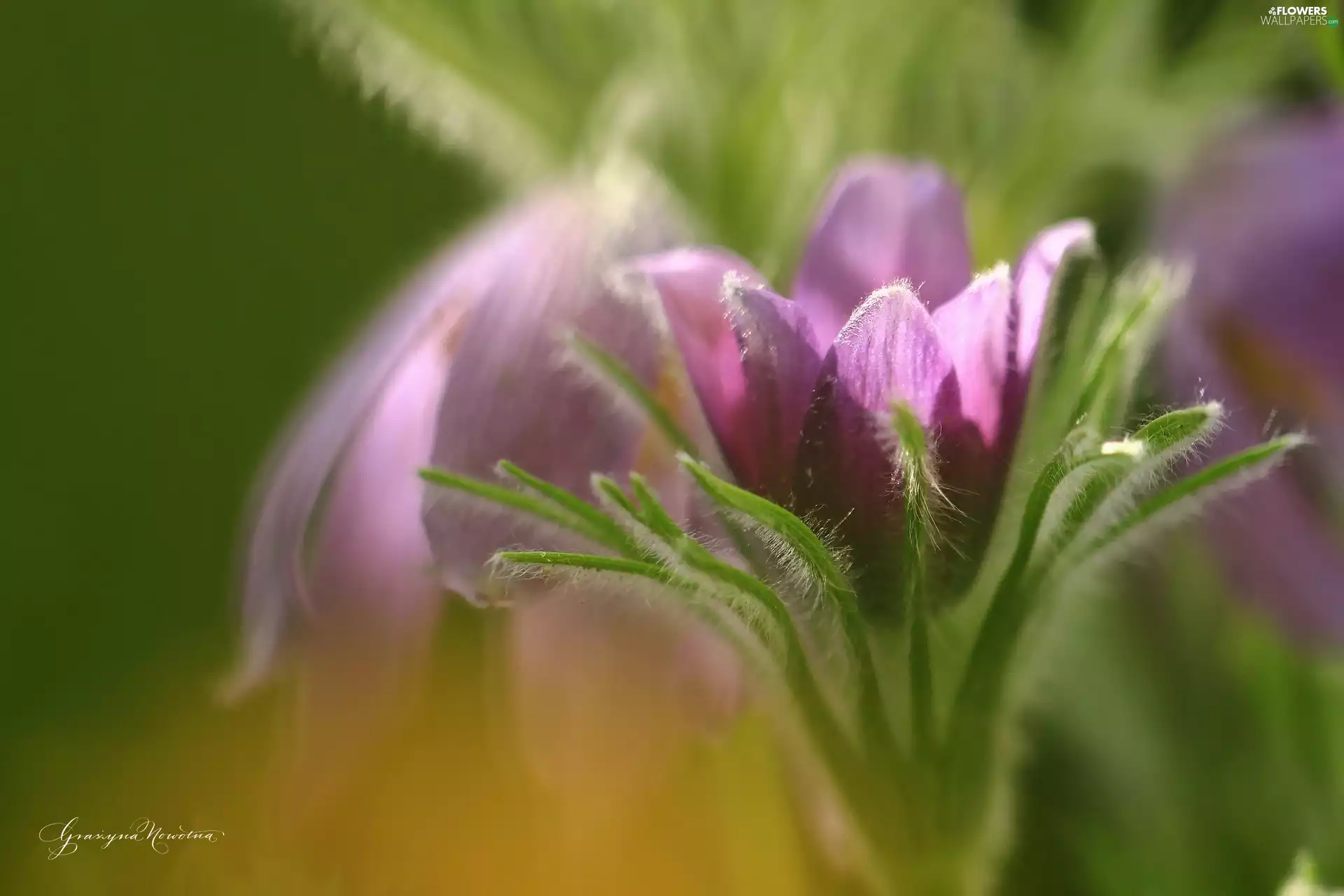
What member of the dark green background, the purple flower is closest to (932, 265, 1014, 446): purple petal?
the purple flower

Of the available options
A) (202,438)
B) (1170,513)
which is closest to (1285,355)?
(1170,513)

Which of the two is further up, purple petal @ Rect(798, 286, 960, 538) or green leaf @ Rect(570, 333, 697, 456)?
purple petal @ Rect(798, 286, 960, 538)

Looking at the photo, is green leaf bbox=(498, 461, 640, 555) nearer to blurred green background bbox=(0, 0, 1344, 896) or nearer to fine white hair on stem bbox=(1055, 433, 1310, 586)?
fine white hair on stem bbox=(1055, 433, 1310, 586)

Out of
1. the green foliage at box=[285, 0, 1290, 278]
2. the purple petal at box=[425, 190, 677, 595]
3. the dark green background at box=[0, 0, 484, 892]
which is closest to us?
the purple petal at box=[425, 190, 677, 595]

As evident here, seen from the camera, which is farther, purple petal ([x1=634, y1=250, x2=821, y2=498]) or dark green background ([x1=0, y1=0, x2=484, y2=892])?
dark green background ([x1=0, y1=0, x2=484, y2=892])

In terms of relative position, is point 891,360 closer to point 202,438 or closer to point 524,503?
point 524,503

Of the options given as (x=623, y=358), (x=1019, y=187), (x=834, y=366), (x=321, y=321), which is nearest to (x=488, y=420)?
(x=623, y=358)
